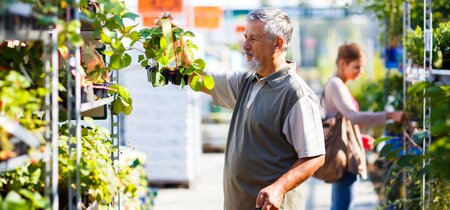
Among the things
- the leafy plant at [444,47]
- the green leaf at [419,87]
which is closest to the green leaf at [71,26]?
the green leaf at [419,87]

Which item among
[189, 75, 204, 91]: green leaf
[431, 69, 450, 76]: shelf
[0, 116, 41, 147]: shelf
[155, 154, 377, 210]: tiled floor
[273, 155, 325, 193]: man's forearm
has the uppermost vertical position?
[431, 69, 450, 76]: shelf

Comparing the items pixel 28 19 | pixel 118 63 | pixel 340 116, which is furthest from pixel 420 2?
pixel 28 19

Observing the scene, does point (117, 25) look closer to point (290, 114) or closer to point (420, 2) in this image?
point (290, 114)

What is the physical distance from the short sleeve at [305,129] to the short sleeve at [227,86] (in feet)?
1.58

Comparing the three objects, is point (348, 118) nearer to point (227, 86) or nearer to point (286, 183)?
point (227, 86)

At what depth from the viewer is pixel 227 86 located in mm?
3934

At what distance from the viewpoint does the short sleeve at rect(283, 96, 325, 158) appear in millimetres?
3434

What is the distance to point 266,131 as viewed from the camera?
354 centimetres

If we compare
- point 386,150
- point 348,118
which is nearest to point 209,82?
point 386,150

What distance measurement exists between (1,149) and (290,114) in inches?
59.9

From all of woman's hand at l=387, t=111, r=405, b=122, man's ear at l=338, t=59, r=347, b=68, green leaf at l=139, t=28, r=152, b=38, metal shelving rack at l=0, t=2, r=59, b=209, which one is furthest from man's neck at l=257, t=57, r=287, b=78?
man's ear at l=338, t=59, r=347, b=68

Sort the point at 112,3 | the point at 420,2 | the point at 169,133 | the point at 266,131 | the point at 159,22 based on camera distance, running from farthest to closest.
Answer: the point at 169,133
the point at 420,2
the point at 266,131
the point at 159,22
the point at 112,3

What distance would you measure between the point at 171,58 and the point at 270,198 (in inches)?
25.9

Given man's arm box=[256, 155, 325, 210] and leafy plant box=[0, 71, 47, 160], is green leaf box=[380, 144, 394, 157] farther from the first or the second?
leafy plant box=[0, 71, 47, 160]
